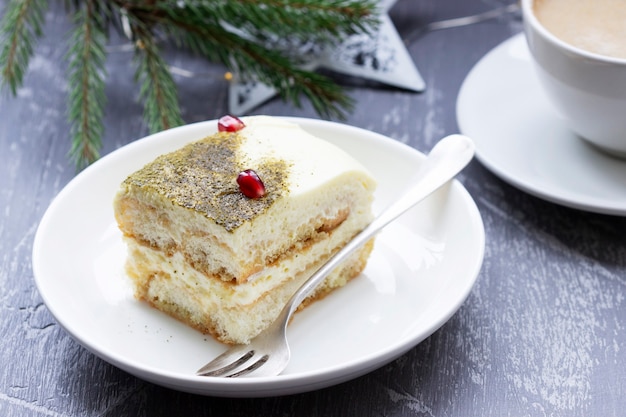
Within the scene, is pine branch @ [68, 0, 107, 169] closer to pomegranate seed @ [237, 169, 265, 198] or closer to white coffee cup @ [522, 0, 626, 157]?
pomegranate seed @ [237, 169, 265, 198]

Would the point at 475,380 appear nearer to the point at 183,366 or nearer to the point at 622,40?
the point at 183,366

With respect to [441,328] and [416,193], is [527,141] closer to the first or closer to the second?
[416,193]

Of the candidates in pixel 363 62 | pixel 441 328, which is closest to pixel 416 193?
pixel 441 328

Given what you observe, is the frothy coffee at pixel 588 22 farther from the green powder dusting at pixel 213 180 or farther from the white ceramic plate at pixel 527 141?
the green powder dusting at pixel 213 180

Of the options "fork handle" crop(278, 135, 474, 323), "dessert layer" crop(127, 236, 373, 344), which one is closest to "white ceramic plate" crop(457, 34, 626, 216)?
"fork handle" crop(278, 135, 474, 323)

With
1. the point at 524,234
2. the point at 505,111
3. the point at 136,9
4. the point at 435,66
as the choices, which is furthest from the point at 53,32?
the point at 524,234

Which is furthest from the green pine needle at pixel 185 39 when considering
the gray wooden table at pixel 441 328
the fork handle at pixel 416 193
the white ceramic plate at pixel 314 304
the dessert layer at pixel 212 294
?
the dessert layer at pixel 212 294
